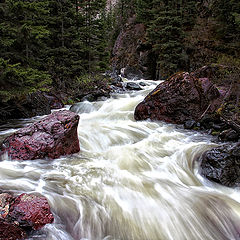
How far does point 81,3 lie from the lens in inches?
578

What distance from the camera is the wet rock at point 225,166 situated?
3996 mm

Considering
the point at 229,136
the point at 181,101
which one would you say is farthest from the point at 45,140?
the point at 181,101

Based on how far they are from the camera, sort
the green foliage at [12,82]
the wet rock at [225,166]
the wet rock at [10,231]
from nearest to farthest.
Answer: the wet rock at [10,231] < the wet rock at [225,166] < the green foliage at [12,82]

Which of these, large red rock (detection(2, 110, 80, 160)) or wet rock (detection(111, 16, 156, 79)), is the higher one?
wet rock (detection(111, 16, 156, 79))

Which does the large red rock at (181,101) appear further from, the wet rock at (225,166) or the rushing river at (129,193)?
the wet rock at (225,166)

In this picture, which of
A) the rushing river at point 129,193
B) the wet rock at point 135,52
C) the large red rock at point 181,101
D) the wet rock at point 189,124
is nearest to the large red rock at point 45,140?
the rushing river at point 129,193

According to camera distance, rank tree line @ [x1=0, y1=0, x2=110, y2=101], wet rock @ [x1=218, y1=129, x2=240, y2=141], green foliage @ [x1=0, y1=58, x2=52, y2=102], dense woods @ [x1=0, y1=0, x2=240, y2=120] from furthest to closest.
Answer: dense woods @ [x1=0, y1=0, x2=240, y2=120] < tree line @ [x1=0, y1=0, x2=110, y2=101] < green foliage @ [x1=0, y1=58, x2=52, y2=102] < wet rock @ [x1=218, y1=129, x2=240, y2=141]

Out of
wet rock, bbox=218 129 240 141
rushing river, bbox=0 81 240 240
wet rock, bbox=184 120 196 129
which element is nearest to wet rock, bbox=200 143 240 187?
rushing river, bbox=0 81 240 240

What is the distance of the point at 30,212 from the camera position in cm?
260

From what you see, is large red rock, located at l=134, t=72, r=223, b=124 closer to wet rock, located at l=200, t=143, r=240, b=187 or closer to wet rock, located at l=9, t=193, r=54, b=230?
wet rock, located at l=200, t=143, r=240, b=187

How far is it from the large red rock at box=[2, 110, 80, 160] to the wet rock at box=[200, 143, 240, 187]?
363 cm

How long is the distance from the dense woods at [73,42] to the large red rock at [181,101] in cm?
138

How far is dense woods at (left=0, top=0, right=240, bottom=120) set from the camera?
280 inches

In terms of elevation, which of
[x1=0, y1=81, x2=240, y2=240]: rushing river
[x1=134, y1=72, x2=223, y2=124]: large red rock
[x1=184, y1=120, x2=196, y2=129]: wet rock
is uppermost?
[x1=134, y1=72, x2=223, y2=124]: large red rock
